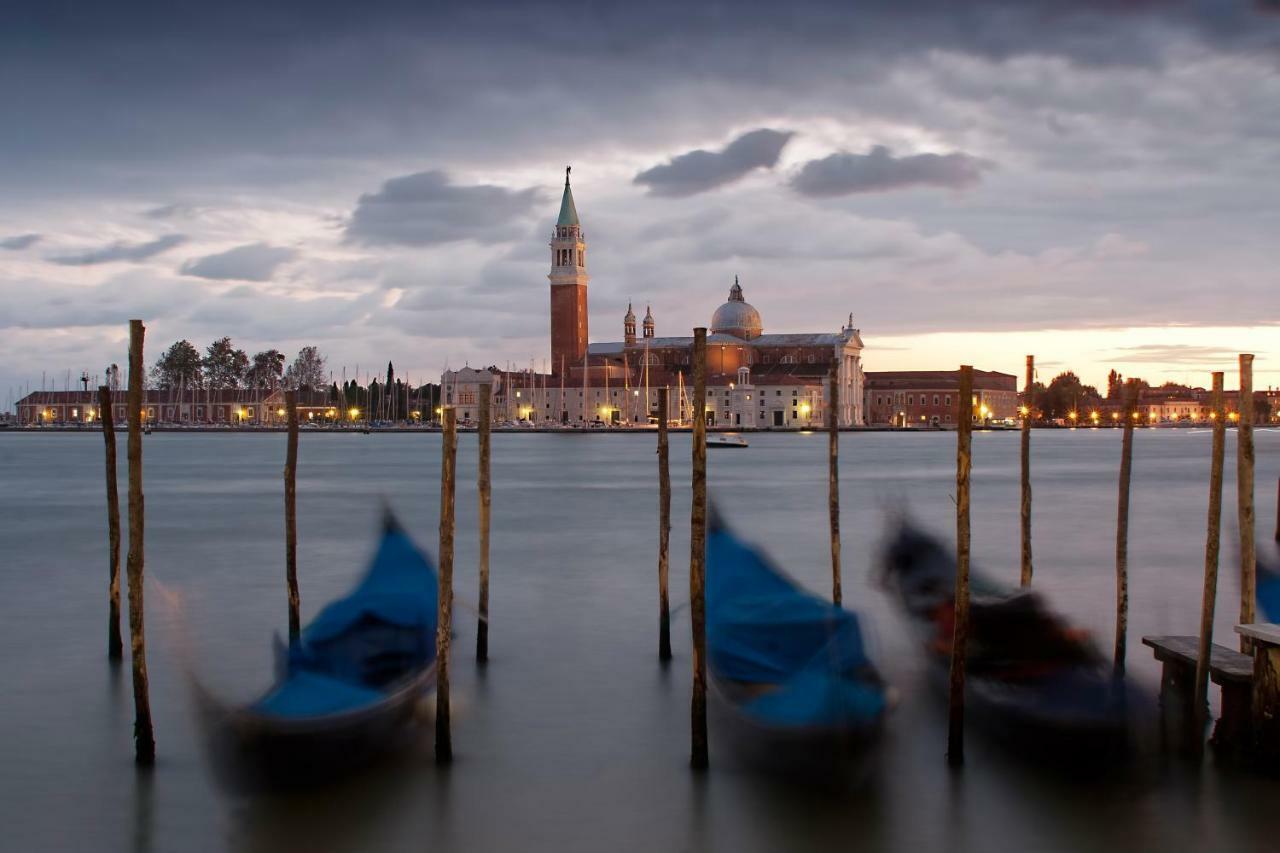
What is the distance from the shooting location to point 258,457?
60.2 m

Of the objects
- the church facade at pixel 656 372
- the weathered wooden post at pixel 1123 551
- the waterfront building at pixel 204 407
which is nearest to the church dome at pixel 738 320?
the church facade at pixel 656 372

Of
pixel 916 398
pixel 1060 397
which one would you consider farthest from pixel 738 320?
pixel 1060 397

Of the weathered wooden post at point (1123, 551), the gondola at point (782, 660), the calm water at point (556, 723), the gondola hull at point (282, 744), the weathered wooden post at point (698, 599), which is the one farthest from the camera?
the weathered wooden post at point (1123, 551)

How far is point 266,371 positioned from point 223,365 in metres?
4.19

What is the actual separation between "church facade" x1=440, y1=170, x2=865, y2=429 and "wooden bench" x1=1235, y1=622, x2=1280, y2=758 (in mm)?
87847

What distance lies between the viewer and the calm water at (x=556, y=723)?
258 inches

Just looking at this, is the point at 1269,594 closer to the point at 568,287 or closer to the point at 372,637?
the point at 372,637

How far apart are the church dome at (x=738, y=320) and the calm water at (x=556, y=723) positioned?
263ft

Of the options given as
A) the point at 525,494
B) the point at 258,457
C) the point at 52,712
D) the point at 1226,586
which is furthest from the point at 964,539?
the point at 258,457

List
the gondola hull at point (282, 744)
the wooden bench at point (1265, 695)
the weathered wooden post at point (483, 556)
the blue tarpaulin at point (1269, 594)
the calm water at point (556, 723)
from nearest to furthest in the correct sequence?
the calm water at point (556, 723)
the gondola hull at point (282, 744)
the wooden bench at point (1265, 695)
the blue tarpaulin at point (1269, 594)
the weathered wooden post at point (483, 556)

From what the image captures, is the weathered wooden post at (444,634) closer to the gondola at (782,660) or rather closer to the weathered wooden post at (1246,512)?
the gondola at (782,660)

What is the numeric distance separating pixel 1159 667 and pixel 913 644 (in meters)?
1.97

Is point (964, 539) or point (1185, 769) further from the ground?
point (964, 539)

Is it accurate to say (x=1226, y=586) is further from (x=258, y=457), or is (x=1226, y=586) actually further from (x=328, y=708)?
(x=258, y=457)
